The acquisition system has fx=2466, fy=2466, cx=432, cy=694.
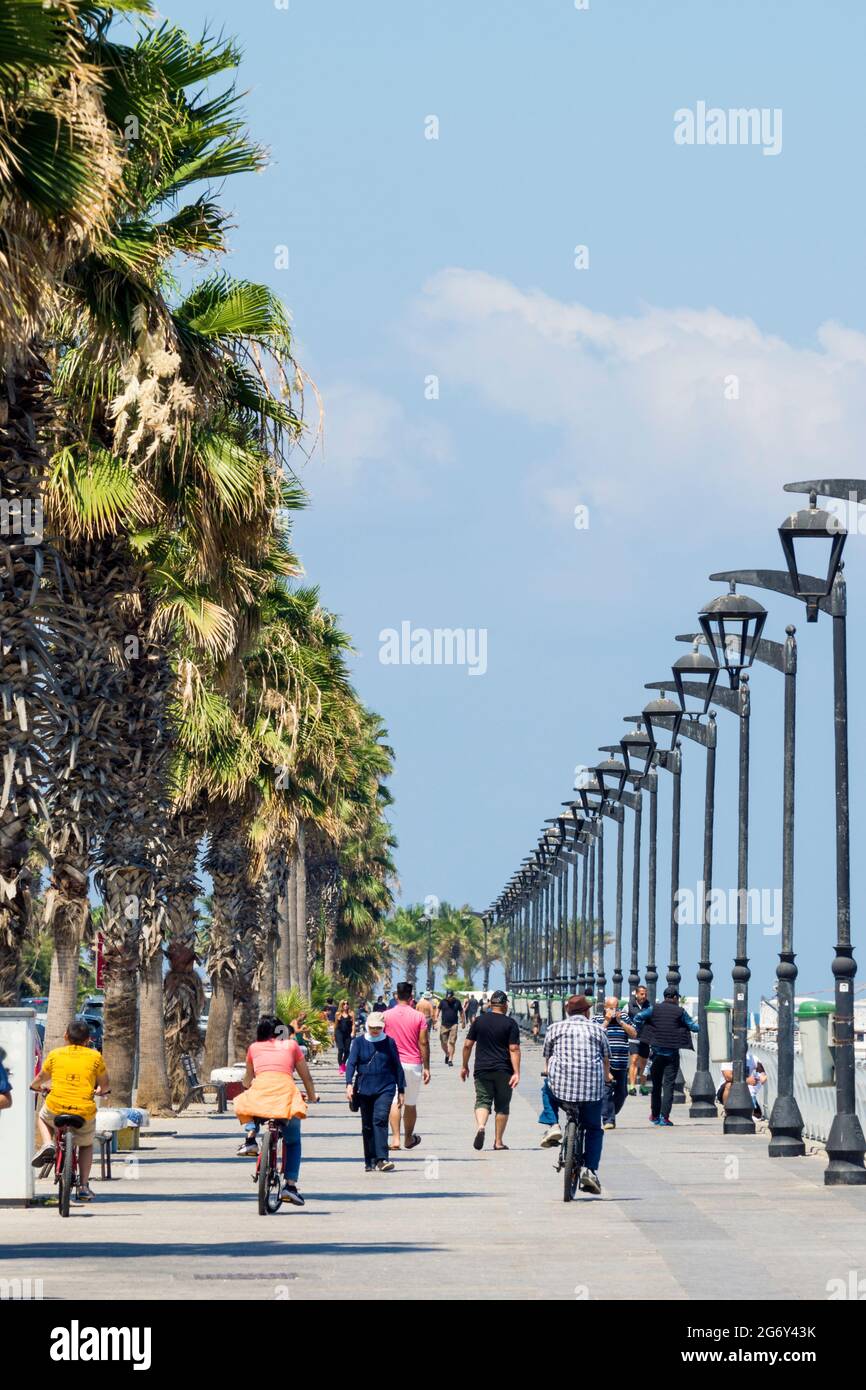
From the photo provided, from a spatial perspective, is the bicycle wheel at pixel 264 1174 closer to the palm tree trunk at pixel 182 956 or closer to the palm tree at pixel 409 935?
the palm tree trunk at pixel 182 956

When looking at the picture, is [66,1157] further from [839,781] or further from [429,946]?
[429,946]

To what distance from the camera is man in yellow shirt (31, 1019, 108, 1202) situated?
759 inches

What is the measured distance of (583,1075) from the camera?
67.3 feet

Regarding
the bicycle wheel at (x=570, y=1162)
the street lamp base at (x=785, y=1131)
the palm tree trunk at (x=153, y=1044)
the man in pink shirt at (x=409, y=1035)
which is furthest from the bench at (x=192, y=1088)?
the bicycle wheel at (x=570, y=1162)

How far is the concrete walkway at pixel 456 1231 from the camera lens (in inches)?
516

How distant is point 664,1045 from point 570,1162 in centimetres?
1271

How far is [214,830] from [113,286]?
22.0 meters

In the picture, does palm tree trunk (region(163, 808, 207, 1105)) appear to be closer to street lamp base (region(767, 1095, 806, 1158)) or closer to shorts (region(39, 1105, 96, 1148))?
street lamp base (region(767, 1095, 806, 1158))

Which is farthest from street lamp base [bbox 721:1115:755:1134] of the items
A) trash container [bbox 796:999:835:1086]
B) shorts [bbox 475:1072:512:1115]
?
shorts [bbox 475:1072:512:1115]

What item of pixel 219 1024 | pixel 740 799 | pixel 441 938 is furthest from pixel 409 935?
pixel 740 799

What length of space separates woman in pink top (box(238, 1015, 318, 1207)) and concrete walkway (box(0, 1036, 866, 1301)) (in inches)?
11.3

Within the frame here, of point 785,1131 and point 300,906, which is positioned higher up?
point 300,906
